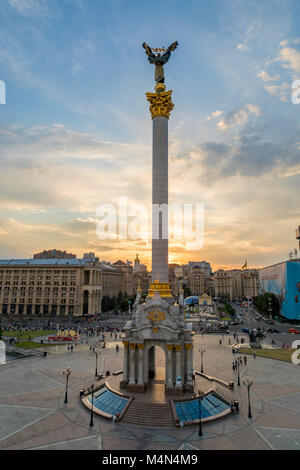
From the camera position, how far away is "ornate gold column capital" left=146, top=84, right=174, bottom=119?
39438 millimetres

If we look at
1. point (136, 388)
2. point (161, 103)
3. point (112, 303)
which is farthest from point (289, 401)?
point (112, 303)

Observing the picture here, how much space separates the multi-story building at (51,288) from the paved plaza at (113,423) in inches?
2925

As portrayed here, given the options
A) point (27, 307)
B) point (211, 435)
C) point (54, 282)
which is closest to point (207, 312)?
point (54, 282)

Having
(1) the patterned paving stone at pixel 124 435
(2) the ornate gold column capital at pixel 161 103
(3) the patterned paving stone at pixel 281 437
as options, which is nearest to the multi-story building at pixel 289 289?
(3) the patterned paving stone at pixel 281 437

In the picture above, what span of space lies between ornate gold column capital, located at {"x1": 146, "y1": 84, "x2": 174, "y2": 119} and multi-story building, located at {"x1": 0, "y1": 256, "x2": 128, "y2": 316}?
89440 millimetres

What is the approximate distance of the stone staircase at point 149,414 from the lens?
85.4 feet

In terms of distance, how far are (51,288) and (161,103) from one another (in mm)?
98914

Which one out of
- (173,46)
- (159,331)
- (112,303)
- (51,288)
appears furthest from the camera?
(112,303)

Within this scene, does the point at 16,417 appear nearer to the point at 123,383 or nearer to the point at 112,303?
the point at 123,383

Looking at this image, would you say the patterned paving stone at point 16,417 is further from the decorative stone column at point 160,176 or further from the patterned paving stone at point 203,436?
the decorative stone column at point 160,176

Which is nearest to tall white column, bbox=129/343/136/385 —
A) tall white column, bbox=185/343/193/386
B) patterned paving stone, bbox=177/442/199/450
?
tall white column, bbox=185/343/193/386

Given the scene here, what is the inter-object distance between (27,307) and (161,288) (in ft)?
335

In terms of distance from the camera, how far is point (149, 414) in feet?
88.7
